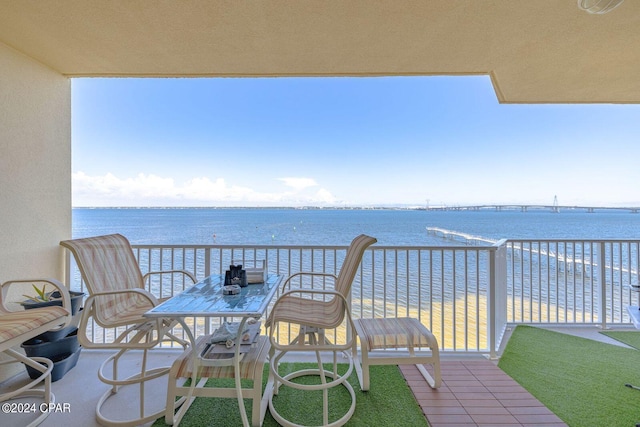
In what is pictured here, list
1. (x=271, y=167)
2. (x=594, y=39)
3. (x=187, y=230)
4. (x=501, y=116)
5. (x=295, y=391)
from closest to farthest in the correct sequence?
(x=295, y=391) < (x=594, y=39) < (x=501, y=116) < (x=271, y=167) < (x=187, y=230)

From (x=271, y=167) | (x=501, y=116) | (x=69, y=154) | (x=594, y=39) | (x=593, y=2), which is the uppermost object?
(x=501, y=116)

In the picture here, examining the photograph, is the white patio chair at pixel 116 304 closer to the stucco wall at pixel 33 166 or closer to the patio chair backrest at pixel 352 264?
the stucco wall at pixel 33 166

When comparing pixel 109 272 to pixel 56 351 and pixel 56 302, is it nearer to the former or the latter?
pixel 56 302

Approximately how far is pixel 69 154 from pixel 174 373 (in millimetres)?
2718

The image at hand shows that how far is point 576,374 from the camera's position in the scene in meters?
2.28

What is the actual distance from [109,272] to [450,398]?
2.78 metres

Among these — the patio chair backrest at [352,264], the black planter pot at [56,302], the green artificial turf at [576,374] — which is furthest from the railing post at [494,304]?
the black planter pot at [56,302]

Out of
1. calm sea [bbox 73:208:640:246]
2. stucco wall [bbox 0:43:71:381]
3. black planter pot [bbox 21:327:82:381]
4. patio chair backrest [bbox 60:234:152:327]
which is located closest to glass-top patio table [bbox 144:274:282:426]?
patio chair backrest [bbox 60:234:152:327]

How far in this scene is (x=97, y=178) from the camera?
45.4 ft

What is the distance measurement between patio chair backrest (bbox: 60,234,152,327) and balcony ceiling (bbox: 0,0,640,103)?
167 centimetres

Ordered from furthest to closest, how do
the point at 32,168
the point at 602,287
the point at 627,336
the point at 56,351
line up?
the point at 602,287, the point at 627,336, the point at 32,168, the point at 56,351

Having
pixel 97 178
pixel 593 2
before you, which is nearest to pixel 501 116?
pixel 593 2

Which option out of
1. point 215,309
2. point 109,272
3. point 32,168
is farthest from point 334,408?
point 32,168

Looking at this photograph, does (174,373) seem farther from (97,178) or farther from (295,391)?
(97,178)
